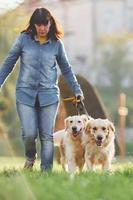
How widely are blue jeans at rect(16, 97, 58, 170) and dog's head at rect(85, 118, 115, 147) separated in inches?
16.8

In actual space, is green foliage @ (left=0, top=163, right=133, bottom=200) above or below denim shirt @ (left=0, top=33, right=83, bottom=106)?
below

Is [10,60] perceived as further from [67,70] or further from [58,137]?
[58,137]

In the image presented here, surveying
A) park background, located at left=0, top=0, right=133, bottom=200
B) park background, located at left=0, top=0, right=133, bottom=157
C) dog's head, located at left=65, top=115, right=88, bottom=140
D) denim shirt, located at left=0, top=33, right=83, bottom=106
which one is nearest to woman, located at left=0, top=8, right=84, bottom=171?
denim shirt, located at left=0, top=33, right=83, bottom=106

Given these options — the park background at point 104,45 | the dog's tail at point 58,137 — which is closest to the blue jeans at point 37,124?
the dog's tail at point 58,137

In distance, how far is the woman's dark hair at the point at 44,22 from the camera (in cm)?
927

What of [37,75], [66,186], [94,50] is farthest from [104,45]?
[66,186]

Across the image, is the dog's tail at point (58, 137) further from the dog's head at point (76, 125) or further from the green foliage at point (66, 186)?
the green foliage at point (66, 186)

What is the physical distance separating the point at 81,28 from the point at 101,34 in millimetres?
1181

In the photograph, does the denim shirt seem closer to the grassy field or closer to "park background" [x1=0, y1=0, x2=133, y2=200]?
the grassy field

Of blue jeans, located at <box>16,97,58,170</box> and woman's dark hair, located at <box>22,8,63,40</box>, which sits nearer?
woman's dark hair, located at <box>22,8,63,40</box>

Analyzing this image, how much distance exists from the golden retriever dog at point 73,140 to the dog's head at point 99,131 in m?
0.14

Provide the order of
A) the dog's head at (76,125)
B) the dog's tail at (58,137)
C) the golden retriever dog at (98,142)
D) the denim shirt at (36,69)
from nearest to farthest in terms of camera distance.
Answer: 1. the denim shirt at (36,69)
2. the golden retriever dog at (98,142)
3. the dog's head at (76,125)
4. the dog's tail at (58,137)

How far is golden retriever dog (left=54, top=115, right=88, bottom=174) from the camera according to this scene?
9914 mm

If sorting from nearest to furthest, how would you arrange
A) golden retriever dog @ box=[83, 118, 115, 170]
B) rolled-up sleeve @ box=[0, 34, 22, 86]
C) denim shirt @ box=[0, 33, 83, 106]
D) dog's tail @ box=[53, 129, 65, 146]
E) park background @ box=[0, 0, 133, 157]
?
denim shirt @ box=[0, 33, 83, 106], rolled-up sleeve @ box=[0, 34, 22, 86], golden retriever dog @ box=[83, 118, 115, 170], dog's tail @ box=[53, 129, 65, 146], park background @ box=[0, 0, 133, 157]
